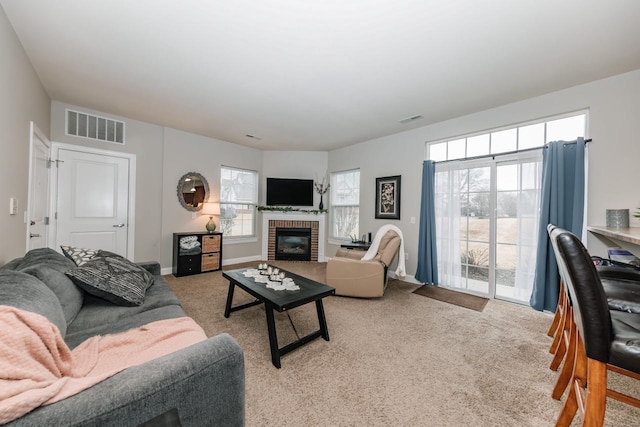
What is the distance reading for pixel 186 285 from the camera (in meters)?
3.82

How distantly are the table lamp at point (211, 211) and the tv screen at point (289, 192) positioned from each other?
1139 millimetres

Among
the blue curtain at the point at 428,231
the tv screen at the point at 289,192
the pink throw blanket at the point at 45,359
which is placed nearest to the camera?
the pink throw blanket at the point at 45,359

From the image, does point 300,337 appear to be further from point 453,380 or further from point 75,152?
point 75,152

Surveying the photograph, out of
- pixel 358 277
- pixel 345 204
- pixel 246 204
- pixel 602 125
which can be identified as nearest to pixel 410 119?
pixel 602 125

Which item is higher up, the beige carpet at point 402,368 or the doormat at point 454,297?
the doormat at point 454,297

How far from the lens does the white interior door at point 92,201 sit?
3631mm

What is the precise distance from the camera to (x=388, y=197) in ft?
15.3

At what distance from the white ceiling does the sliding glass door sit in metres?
0.87

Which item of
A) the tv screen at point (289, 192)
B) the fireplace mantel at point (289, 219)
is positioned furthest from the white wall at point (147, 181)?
the tv screen at point (289, 192)

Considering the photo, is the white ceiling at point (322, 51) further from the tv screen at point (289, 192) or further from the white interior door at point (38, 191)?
the tv screen at point (289, 192)

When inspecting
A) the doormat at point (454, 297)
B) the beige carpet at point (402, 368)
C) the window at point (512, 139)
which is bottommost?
the beige carpet at point (402, 368)

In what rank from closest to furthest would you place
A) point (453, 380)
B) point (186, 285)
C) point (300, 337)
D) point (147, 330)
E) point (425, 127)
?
point (147, 330), point (453, 380), point (300, 337), point (186, 285), point (425, 127)

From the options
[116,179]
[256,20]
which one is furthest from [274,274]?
[116,179]

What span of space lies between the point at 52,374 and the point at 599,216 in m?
4.30
